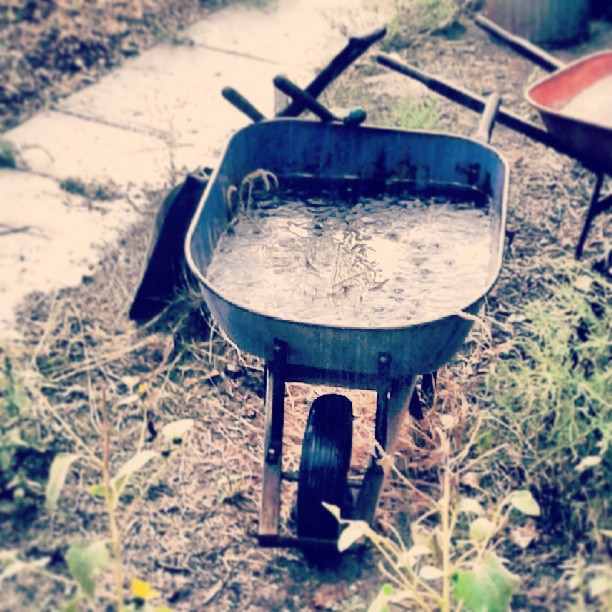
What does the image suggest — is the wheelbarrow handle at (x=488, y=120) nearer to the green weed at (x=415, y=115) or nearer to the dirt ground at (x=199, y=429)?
the dirt ground at (x=199, y=429)

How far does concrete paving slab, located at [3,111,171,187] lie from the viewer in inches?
167

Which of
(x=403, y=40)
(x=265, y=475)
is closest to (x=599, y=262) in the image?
(x=265, y=475)

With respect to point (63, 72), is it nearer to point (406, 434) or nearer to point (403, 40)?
point (403, 40)

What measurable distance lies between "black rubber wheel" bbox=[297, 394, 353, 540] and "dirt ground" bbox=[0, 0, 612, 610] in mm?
165

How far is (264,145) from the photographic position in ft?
9.56

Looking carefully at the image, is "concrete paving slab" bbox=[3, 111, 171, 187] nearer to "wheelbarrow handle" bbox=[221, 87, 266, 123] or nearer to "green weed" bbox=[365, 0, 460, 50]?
"wheelbarrow handle" bbox=[221, 87, 266, 123]

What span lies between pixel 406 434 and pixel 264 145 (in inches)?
51.6

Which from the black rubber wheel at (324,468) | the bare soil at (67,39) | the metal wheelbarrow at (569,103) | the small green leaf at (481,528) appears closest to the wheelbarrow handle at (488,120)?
the metal wheelbarrow at (569,103)

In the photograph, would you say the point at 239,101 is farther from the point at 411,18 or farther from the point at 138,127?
the point at 411,18

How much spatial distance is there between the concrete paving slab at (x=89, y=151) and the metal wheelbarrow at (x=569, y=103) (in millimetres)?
1680

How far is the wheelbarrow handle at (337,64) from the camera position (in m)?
3.10

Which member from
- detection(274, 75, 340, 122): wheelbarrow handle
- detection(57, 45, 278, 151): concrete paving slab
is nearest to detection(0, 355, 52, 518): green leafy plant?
detection(274, 75, 340, 122): wheelbarrow handle

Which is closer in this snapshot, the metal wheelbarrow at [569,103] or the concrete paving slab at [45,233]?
the metal wheelbarrow at [569,103]

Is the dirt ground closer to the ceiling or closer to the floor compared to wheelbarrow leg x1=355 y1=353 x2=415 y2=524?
closer to the floor
